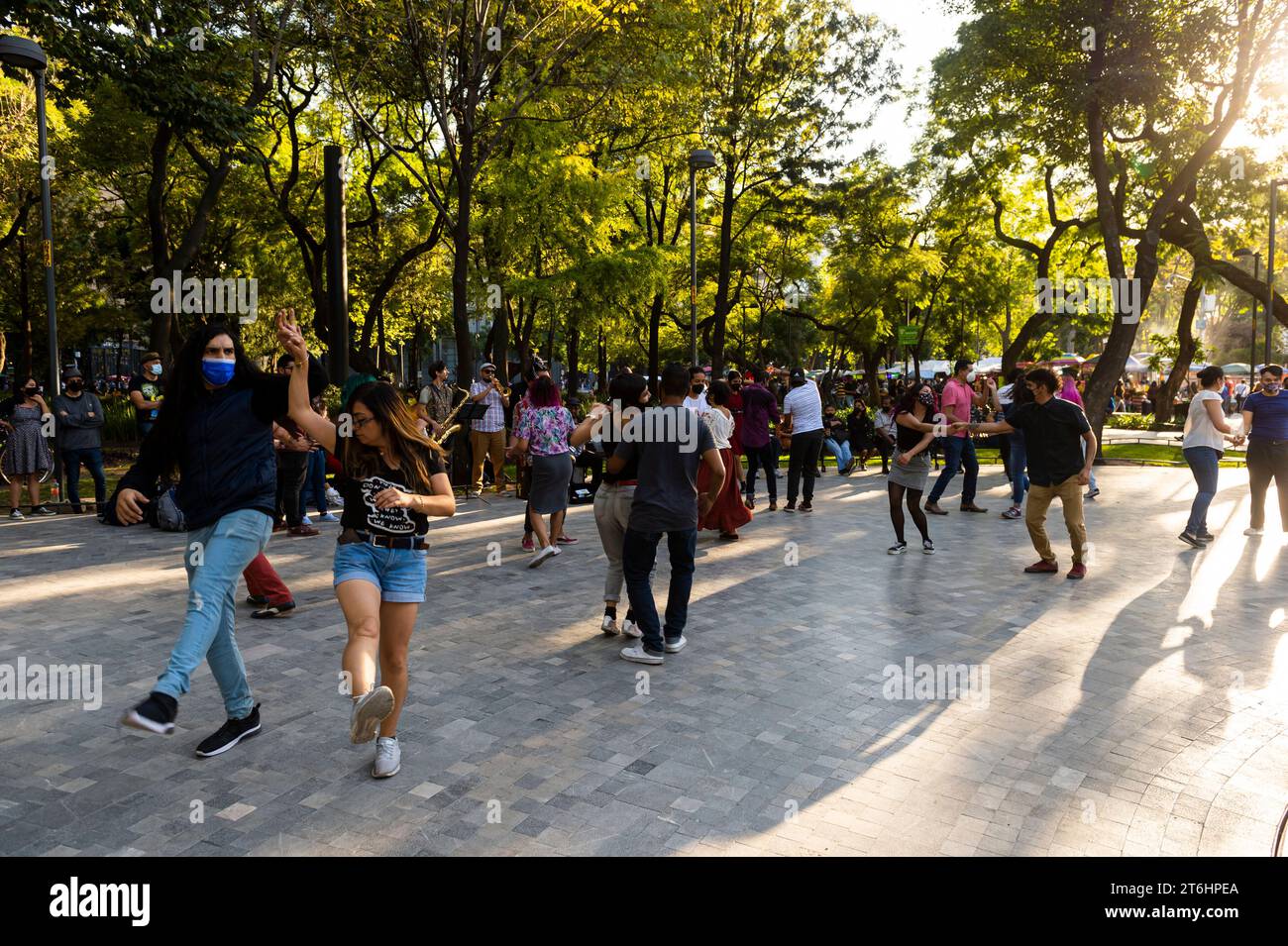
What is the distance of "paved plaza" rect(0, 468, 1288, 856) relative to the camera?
151 inches

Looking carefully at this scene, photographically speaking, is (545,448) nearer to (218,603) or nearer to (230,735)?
(230,735)

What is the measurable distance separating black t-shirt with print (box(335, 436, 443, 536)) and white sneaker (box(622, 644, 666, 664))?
90.6 inches

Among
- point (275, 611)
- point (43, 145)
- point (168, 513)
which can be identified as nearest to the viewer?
point (275, 611)

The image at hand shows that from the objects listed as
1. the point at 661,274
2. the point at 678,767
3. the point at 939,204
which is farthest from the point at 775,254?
the point at 678,767

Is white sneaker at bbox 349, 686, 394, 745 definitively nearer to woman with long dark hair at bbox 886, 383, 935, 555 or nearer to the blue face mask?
the blue face mask

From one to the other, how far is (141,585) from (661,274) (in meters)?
16.8

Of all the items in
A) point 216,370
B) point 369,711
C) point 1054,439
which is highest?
point 216,370

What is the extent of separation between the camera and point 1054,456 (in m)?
8.64

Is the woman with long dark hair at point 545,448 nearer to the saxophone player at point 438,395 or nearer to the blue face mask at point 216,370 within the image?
the blue face mask at point 216,370

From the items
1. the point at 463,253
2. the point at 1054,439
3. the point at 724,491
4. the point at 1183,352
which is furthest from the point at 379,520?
the point at 1183,352

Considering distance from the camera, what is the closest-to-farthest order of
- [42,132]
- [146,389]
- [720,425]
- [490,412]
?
[720,425] → [146,389] → [42,132] → [490,412]

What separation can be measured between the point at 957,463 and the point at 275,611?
30.5ft

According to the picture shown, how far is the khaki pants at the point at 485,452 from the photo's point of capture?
1416 cm
